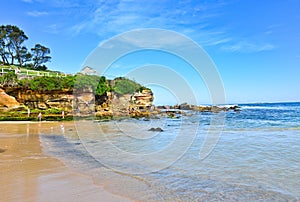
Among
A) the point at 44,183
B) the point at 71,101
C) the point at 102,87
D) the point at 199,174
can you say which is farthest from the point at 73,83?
the point at 199,174

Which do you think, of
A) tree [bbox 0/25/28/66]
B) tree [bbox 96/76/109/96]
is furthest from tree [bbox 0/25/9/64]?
tree [bbox 96/76/109/96]

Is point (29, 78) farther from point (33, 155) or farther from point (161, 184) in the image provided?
point (161, 184)

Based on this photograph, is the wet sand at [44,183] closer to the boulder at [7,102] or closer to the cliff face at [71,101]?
the boulder at [7,102]

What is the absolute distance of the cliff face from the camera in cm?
3156

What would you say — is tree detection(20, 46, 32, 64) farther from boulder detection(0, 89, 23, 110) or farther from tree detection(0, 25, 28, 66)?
boulder detection(0, 89, 23, 110)

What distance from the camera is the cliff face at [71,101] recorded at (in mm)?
31556

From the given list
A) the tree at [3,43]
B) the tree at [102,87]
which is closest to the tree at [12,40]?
the tree at [3,43]

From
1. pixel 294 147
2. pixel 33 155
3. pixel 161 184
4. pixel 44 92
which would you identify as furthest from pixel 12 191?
pixel 44 92

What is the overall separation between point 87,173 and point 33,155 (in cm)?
372

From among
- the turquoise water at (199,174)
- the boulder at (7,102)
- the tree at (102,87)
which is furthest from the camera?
the tree at (102,87)

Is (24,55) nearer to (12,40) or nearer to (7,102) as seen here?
(12,40)

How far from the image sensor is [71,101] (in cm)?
3434

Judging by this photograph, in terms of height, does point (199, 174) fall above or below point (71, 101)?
below

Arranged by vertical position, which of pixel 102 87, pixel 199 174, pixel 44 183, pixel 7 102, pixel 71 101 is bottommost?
pixel 199 174
